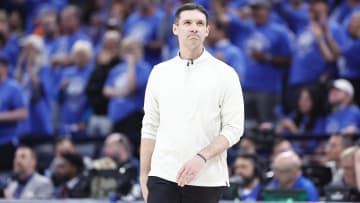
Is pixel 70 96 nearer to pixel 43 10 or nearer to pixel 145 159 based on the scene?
pixel 43 10

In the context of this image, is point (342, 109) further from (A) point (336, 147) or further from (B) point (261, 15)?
(B) point (261, 15)

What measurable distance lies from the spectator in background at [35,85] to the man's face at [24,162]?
8.68 ft

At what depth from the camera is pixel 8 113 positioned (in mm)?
13453

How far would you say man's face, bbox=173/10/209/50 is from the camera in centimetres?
603

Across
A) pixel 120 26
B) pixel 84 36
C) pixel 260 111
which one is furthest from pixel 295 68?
pixel 84 36

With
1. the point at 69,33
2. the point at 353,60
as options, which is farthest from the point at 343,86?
the point at 69,33

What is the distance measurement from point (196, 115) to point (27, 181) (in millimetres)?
6289

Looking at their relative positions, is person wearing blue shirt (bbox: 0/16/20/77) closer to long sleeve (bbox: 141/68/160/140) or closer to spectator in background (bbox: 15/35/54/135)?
spectator in background (bbox: 15/35/54/135)

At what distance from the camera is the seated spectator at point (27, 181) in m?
11.7

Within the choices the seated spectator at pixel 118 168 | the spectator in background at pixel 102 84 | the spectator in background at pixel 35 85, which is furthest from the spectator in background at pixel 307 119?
the spectator in background at pixel 35 85

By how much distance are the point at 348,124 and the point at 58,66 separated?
499 centimetres

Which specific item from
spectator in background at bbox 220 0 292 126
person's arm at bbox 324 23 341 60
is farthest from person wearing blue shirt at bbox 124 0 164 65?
person's arm at bbox 324 23 341 60

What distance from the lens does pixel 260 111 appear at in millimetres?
13797

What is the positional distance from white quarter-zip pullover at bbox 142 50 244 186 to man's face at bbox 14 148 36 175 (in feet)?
20.1
